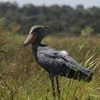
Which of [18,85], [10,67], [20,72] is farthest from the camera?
[10,67]

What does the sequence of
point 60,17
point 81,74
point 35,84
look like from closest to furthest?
point 81,74, point 35,84, point 60,17

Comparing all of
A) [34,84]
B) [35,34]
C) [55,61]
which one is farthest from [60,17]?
[55,61]

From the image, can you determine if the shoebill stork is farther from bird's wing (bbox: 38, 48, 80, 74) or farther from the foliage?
the foliage

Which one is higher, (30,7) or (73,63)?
(73,63)

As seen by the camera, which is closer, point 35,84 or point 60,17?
point 35,84

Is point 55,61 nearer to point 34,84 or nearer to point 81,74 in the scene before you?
point 81,74

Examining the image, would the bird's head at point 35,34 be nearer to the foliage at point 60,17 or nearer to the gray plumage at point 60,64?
the gray plumage at point 60,64

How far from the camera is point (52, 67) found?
386 cm

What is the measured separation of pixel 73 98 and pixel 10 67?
7.32 ft

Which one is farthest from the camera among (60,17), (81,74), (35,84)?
(60,17)

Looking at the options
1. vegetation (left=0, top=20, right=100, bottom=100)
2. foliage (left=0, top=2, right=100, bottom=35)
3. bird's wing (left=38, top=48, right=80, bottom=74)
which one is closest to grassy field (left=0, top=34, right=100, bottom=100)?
vegetation (left=0, top=20, right=100, bottom=100)

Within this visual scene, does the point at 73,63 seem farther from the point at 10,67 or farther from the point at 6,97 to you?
the point at 10,67

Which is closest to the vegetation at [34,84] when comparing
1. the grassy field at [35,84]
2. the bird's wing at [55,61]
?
the grassy field at [35,84]

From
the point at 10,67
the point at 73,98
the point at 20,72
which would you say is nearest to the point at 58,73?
the point at 73,98
